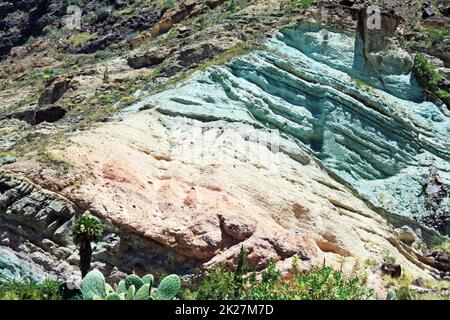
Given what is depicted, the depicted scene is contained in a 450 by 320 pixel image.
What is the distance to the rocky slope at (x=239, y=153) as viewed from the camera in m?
19.4

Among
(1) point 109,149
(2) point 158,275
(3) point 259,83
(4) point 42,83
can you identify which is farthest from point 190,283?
(4) point 42,83

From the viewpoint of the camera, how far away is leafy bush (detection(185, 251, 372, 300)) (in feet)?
53.1

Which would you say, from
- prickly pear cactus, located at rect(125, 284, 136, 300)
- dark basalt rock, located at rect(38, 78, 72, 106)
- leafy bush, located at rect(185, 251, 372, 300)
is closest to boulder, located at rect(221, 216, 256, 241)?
leafy bush, located at rect(185, 251, 372, 300)

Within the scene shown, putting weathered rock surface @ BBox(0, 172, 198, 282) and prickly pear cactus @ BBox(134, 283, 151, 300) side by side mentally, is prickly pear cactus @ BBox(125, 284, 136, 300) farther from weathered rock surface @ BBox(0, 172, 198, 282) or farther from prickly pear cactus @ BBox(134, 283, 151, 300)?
weathered rock surface @ BBox(0, 172, 198, 282)

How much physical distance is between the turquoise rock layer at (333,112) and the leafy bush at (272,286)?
8256 millimetres

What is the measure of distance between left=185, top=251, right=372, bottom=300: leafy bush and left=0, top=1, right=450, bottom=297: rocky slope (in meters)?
1.06

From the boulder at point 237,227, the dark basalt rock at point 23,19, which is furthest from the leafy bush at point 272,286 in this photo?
the dark basalt rock at point 23,19

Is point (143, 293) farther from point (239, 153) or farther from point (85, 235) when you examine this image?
point (239, 153)

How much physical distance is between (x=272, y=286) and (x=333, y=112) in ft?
41.5

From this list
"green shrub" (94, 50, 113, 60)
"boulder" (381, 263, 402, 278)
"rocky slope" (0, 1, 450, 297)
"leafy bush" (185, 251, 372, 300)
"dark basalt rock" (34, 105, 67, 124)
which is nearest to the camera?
"leafy bush" (185, 251, 372, 300)

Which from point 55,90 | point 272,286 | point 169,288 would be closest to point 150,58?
point 55,90

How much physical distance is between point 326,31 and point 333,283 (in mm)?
17663

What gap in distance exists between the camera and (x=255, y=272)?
739 inches
